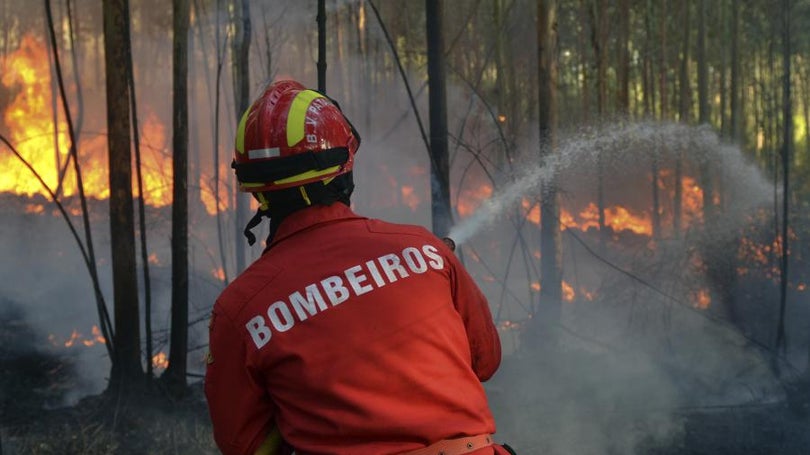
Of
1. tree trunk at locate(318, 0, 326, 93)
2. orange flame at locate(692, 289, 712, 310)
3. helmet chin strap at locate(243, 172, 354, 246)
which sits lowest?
orange flame at locate(692, 289, 712, 310)

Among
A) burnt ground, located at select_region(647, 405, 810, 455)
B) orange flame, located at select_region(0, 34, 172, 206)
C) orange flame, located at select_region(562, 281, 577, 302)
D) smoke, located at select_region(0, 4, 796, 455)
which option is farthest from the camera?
orange flame, located at select_region(0, 34, 172, 206)

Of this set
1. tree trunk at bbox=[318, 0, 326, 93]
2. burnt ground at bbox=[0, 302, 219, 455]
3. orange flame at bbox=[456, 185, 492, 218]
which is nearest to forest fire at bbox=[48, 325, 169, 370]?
burnt ground at bbox=[0, 302, 219, 455]

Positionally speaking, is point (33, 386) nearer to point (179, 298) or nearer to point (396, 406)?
point (179, 298)

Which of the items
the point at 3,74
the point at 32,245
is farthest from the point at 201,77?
the point at 32,245

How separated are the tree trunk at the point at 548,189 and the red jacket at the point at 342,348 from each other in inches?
311

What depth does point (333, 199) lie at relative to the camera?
2.06m

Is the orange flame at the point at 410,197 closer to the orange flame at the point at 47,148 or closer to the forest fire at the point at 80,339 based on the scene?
the orange flame at the point at 47,148

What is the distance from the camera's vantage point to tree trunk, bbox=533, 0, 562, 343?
32.1 feet

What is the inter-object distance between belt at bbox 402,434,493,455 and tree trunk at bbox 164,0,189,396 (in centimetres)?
576

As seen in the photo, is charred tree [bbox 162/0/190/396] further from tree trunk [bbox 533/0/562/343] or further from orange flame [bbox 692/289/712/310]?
orange flame [bbox 692/289/712/310]

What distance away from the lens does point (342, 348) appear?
1.81m

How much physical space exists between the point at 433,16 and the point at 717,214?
11.9m

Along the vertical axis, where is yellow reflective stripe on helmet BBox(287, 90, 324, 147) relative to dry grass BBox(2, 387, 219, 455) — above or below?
above

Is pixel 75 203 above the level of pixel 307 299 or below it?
below
